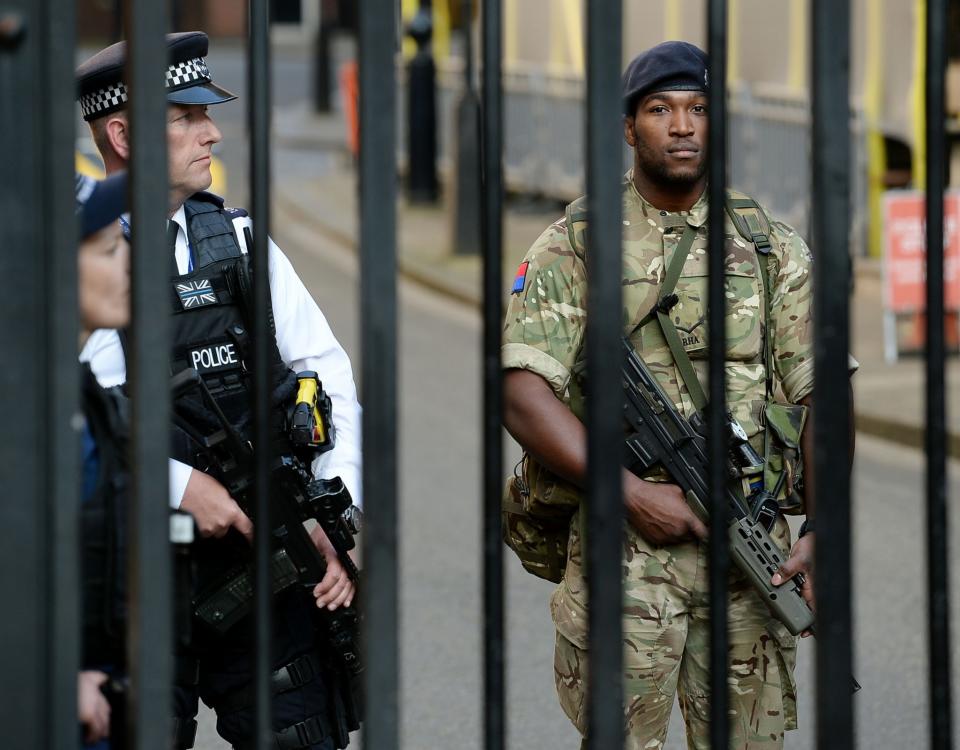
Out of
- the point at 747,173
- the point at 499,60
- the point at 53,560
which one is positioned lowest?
the point at 53,560

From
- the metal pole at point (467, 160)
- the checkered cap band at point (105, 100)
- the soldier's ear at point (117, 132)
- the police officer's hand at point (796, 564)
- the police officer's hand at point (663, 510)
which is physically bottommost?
the police officer's hand at point (796, 564)

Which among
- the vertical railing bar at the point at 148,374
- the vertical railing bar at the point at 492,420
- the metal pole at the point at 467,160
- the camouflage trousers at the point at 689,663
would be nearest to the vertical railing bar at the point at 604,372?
the vertical railing bar at the point at 492,420

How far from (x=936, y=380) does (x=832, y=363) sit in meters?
0.19

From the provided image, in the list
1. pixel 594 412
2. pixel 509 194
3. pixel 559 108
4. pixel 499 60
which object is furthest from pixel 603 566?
pixel 509 194

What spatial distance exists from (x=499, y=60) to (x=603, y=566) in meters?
0.59

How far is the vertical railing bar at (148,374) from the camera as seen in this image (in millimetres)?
1890

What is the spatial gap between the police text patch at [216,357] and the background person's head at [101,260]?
48.9 inches

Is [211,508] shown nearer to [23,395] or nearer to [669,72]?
[669,72]

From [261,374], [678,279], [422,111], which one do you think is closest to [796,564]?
[678,279]

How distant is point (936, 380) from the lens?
6.90 feet

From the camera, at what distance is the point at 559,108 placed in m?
17.0

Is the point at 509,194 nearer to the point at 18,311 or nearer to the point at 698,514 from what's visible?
the point at 698,514

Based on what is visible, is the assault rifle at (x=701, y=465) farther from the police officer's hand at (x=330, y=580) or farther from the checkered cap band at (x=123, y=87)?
the checkered cap band at (x=123, y=87)

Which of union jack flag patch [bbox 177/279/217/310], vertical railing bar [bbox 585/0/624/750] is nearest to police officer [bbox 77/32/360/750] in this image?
union jack flag patch [bbox 177/279/217/310]
